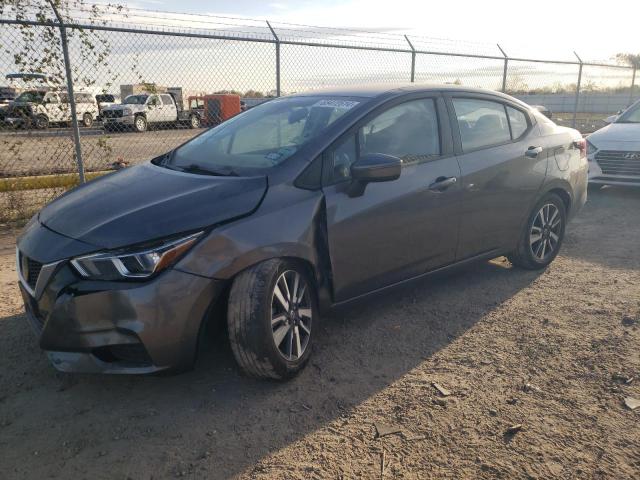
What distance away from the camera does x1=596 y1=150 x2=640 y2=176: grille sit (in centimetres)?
764

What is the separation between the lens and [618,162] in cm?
780

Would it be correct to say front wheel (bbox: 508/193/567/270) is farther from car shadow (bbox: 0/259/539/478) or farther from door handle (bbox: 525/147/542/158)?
car shadow (bbox: 0/259/539/478)

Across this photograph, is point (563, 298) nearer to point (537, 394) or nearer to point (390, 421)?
point (537, 394)

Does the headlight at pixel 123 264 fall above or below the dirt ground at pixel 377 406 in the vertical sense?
above

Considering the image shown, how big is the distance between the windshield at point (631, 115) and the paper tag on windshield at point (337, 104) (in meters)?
6.83

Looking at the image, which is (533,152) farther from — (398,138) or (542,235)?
(398,138)

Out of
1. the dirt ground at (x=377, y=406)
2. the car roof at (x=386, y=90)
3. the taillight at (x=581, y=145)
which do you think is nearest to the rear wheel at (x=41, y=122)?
the dirt ground at (x=377, y=406)

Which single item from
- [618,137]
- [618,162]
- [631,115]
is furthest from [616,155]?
[631,115]

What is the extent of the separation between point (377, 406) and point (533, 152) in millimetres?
2796

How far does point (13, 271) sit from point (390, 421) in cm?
386

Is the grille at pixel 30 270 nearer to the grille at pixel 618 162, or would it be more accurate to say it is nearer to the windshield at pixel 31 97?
the windshield at pixel 31 97

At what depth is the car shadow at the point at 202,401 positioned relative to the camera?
2465mm

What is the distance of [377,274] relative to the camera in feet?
11.5

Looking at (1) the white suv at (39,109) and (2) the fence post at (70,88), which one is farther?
(1) the white suv at (39,109)
